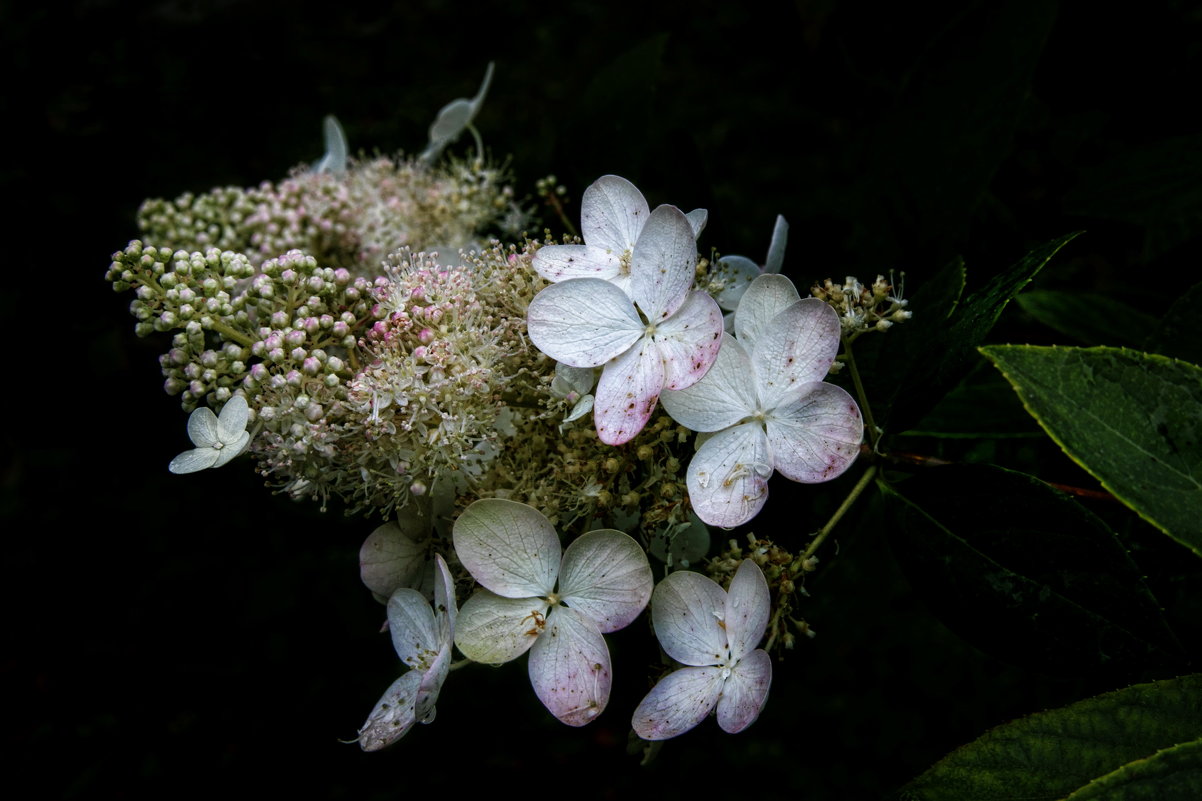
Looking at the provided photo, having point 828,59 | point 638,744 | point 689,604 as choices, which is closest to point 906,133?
point 828,59

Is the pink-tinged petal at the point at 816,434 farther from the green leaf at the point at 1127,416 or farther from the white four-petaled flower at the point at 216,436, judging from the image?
the white four-petaled flower at the point at 216,436

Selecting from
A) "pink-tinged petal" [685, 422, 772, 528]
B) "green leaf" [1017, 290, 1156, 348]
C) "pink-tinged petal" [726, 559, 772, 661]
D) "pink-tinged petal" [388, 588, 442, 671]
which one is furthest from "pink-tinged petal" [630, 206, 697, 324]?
"green leaf" [1017, 290, 1156, 348]

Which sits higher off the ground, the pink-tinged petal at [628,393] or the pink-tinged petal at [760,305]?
the pink-tinged petal at [760,305]

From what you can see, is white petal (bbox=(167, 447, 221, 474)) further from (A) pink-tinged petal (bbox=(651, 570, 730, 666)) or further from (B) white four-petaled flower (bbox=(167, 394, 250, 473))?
(A) pink-tinged petal (bbox=(651, 570, 730, 666))

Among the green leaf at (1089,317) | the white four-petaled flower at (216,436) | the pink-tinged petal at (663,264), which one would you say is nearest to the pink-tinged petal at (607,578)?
the pink-tinged petal at (663,264)

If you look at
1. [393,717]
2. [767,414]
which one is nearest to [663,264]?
[767,414]

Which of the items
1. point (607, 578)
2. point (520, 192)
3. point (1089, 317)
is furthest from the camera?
point (520, 192)

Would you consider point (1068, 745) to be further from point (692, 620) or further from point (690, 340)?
point (690, 340)
